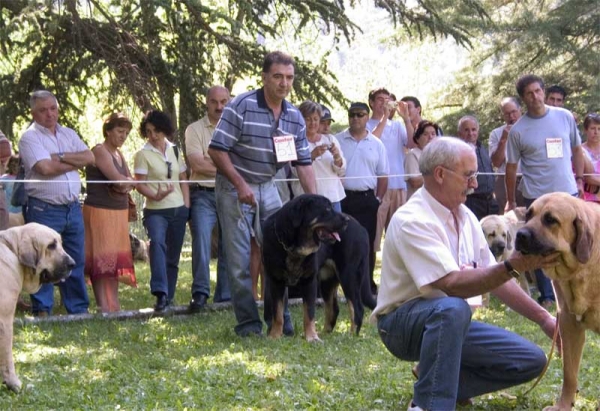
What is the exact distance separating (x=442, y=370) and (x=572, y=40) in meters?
12.3

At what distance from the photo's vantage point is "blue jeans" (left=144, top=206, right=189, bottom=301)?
358 inches

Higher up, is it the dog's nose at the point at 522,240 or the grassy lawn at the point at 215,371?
the dog's nose at the point at 522,240

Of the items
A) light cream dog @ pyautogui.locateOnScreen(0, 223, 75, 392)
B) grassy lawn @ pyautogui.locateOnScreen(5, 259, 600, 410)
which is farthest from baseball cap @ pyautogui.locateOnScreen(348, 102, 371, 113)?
light cream dog @ pyautogui.locateOnScreen(0, 223, 75, 392)

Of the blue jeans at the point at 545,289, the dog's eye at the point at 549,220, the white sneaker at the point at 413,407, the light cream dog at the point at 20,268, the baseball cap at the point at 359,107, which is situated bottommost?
the blue jeans at the point at 545,289

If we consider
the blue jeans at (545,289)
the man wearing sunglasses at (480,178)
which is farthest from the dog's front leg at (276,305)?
the man wearing sunglasses at (480,178)

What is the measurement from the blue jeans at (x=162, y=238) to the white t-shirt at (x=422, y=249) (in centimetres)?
448

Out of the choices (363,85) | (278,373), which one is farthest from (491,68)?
(363,85)

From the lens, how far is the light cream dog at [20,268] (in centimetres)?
553

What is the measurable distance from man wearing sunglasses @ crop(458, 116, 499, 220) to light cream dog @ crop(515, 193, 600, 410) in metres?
5.41

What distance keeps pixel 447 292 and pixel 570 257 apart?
24.6 inches

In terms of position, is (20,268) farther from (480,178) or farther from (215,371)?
(480,178)

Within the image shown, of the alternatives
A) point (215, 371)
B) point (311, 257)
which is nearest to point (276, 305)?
point (311, 257)

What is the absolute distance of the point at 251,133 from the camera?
7.43 metres

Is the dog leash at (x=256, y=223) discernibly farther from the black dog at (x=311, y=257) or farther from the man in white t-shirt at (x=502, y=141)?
the man in white t-shirt at (x=502, y=141)
